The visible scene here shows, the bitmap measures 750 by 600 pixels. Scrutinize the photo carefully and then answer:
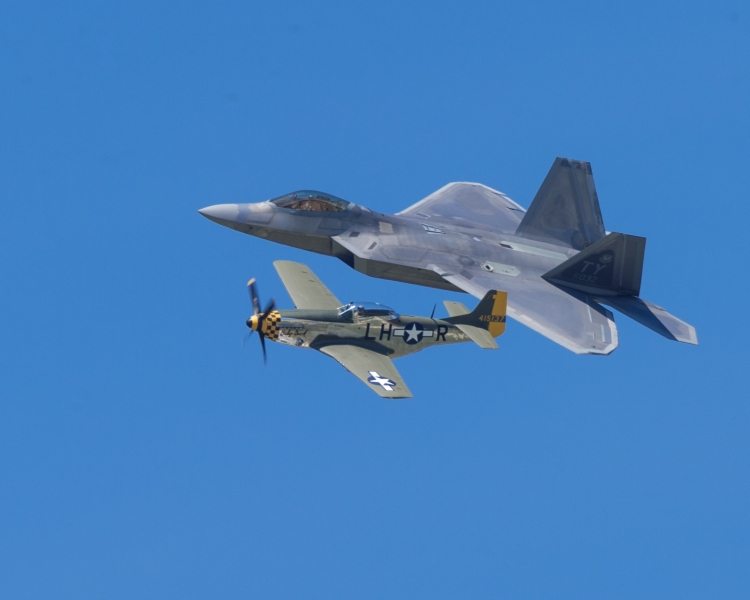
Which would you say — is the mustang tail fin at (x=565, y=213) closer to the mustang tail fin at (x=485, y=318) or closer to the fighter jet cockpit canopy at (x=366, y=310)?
the mustang tail fin at (x=485, y=318)

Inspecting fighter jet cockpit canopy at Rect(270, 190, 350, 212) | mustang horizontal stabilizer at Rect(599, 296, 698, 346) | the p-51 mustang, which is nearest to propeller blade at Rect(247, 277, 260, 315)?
the p-51 mustang

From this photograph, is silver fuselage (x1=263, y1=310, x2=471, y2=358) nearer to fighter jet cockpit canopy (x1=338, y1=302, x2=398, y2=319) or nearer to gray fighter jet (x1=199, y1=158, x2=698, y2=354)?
fighter jet cockpit canopy (x1=338, y1=302, x2=398, y2=319)

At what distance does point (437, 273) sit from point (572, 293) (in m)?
4.89

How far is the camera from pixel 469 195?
53.4 metres

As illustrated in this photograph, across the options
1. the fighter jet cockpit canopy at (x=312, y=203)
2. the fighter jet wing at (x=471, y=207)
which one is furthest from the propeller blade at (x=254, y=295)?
the fighter jet wing at (x=471, y=207)

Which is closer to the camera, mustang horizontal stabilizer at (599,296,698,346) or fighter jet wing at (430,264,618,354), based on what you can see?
fighter jet wing at (430,264,618,354)

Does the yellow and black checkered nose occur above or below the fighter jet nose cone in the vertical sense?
below

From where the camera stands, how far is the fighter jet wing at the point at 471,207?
165ft

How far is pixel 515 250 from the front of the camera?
4672 centimetres

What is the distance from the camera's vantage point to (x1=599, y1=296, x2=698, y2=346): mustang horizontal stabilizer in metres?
43.4

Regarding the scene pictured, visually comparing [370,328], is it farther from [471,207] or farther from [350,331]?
[471,207]

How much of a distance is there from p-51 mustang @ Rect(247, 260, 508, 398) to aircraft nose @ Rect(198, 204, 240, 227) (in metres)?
3.32

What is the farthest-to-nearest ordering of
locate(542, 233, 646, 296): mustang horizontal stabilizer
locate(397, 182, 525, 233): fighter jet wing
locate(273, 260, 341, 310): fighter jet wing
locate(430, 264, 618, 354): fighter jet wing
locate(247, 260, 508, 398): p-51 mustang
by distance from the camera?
locate(397, 182, 525, 233): fighter jet wing
locate(273, 260, 341, 310): fighter jet wing
locate(542, 233, 646, 296): mustang horizontal stabilizer
locate(247, 260, 508, 398): p-51 mustang
locate(430, 264, 618, 354): fighter jet wing

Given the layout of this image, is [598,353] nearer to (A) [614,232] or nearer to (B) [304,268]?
(A) [614,232]
